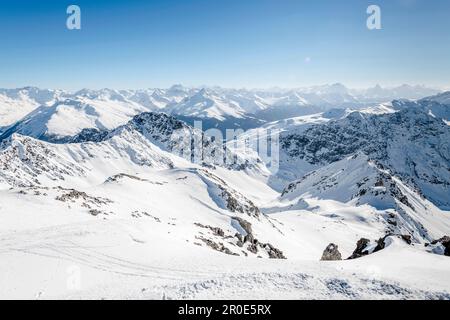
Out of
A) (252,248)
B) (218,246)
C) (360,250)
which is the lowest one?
(252,248)

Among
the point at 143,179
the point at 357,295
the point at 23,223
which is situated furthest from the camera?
the point at 143,179

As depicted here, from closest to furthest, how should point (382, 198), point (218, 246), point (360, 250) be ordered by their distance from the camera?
1. point (360, 250)
2. point (218, 246)
3. point (382, 198)

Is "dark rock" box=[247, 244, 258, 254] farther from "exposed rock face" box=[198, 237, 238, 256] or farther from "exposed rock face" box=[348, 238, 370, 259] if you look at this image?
"exposed rock face" box=[348, 238, 370, 259]

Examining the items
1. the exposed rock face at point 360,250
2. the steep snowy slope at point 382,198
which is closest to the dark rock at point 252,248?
the exposed rock face at point 360,250

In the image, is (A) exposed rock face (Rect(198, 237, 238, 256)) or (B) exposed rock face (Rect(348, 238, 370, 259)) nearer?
(B) exposed rock face (Rect(348, 238, 370, 259))

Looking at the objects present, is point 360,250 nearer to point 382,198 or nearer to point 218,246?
point 218,246

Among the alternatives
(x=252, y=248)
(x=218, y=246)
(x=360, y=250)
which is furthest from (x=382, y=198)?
(x=218, y=246)

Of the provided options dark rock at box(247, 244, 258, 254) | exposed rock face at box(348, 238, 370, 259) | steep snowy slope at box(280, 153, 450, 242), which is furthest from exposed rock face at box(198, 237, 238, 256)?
steep snowy slope at box(280, 153, 450, 242)

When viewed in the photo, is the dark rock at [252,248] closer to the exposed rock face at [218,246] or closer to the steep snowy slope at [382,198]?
the exposed rock face at [218,246]

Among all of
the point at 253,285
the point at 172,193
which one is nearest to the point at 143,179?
the point at 172,193

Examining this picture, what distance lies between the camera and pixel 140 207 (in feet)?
206

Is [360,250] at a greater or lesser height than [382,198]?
greater
